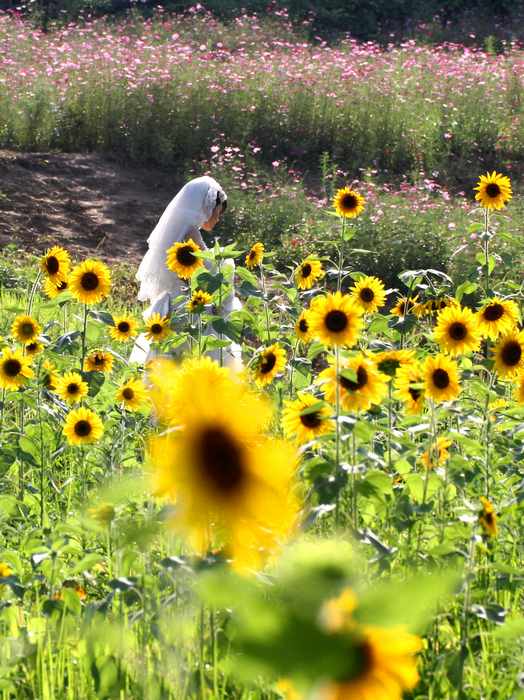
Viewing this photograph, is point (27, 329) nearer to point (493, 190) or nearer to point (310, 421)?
point (310, 421)

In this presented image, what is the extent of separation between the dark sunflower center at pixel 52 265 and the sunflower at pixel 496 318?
1.63 metres

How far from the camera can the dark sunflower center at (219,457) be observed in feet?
2.95

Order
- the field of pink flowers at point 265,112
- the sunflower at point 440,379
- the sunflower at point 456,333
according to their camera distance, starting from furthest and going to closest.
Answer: the field of pink flowers at point 265,112, the sunflower at point 456,333, the sunflower at point 440,379

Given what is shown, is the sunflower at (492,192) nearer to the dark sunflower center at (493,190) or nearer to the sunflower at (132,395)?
the dark sunflower center at (493,190)

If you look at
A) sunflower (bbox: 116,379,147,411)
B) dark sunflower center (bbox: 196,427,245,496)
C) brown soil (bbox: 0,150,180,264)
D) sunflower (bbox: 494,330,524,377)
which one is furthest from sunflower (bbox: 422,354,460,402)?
brown soil (bbox: 0,150,180,264)

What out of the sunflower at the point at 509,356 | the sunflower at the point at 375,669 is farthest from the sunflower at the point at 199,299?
the sunflower at the point at 375,669

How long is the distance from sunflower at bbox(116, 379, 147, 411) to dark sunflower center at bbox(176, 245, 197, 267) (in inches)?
24.8

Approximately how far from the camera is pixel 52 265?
4070 mm

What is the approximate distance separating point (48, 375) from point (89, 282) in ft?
1.53

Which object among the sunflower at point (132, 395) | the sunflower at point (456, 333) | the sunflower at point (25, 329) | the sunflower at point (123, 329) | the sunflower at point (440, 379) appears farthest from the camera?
the sunflower at point (123, 329)

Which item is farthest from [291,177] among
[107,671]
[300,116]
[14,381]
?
[107,671]

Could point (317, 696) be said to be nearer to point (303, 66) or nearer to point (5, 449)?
point (5, 449)

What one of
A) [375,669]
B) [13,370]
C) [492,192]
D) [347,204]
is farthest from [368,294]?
[375,669]

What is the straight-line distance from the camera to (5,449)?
3162 millimetres
